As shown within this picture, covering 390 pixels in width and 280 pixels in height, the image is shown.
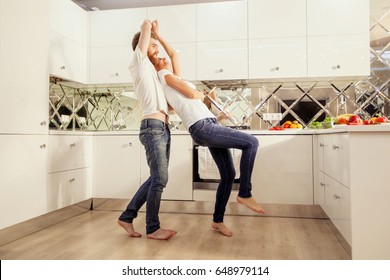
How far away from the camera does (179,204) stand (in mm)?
3047

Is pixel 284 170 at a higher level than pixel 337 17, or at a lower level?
lower

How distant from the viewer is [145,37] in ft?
6.80

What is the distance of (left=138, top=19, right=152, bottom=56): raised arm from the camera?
207 cm

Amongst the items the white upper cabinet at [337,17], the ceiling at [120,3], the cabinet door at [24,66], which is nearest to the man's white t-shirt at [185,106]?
the cabinet door at [24,66]

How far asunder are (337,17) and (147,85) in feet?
6.38

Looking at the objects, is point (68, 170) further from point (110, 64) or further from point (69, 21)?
point (69, 21)

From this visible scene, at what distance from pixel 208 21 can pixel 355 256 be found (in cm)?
242

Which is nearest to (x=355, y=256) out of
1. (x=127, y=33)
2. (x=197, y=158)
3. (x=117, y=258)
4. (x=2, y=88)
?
(x=117, y=258)

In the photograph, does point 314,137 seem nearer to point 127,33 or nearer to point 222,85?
point 222,85

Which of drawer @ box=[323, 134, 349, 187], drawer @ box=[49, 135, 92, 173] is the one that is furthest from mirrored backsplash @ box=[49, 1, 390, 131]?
drawer @ box=[323, 134, 349, 187]

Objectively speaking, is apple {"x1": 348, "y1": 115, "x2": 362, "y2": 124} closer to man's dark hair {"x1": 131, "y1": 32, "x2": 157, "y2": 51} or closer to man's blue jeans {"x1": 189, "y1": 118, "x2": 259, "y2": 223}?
man's blue jeans {"x1": 189, "y1": 118, "x2": 259, "y2": 223}

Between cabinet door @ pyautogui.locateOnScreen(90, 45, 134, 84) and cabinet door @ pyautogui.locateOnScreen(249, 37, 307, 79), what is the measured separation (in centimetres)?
122

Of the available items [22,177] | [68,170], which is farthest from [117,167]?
[22,177]

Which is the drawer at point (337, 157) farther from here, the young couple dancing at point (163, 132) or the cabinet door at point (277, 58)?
the cabinet door at point (277, 58)
